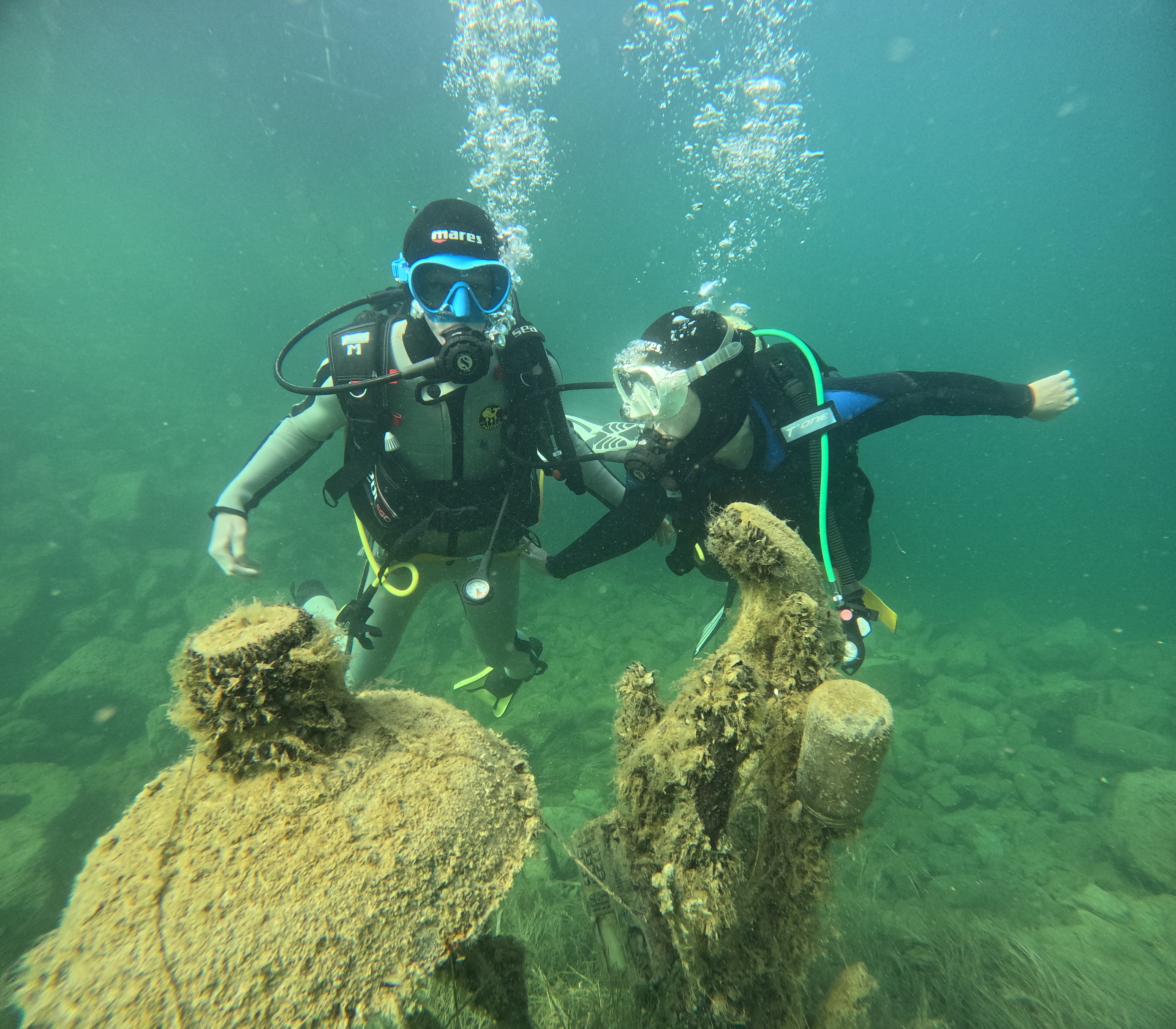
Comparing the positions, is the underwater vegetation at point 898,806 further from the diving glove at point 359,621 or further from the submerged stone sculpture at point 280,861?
the diving glove at point 359,621

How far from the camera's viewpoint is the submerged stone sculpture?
32.0 inches

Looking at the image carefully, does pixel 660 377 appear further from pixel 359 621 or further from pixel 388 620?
pixel 388 620

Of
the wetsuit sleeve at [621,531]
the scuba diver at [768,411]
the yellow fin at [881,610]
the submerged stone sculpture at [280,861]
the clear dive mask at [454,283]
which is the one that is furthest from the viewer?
the wetsuit sleeve at [621,531]

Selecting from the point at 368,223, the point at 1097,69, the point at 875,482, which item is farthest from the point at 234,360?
the point at 1097,69

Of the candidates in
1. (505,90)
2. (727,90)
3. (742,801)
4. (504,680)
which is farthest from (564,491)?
(727,90)

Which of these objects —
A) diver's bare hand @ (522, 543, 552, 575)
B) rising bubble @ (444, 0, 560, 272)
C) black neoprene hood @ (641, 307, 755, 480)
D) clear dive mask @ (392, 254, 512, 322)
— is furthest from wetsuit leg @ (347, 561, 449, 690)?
rising bubble @ (444, 0, 560, 272)

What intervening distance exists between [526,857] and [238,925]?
58 cm

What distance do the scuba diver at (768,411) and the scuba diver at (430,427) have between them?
2.62ft

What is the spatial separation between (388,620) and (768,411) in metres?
3.60

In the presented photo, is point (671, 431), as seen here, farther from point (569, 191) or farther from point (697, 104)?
point (569, 191)

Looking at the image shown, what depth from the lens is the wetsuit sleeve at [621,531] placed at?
372 centimetres

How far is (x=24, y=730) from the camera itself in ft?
25.8

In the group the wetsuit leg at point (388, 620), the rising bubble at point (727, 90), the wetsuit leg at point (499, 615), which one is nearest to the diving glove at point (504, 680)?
the wetsuit leg at point (499, 615)

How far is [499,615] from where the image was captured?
4562 mm
